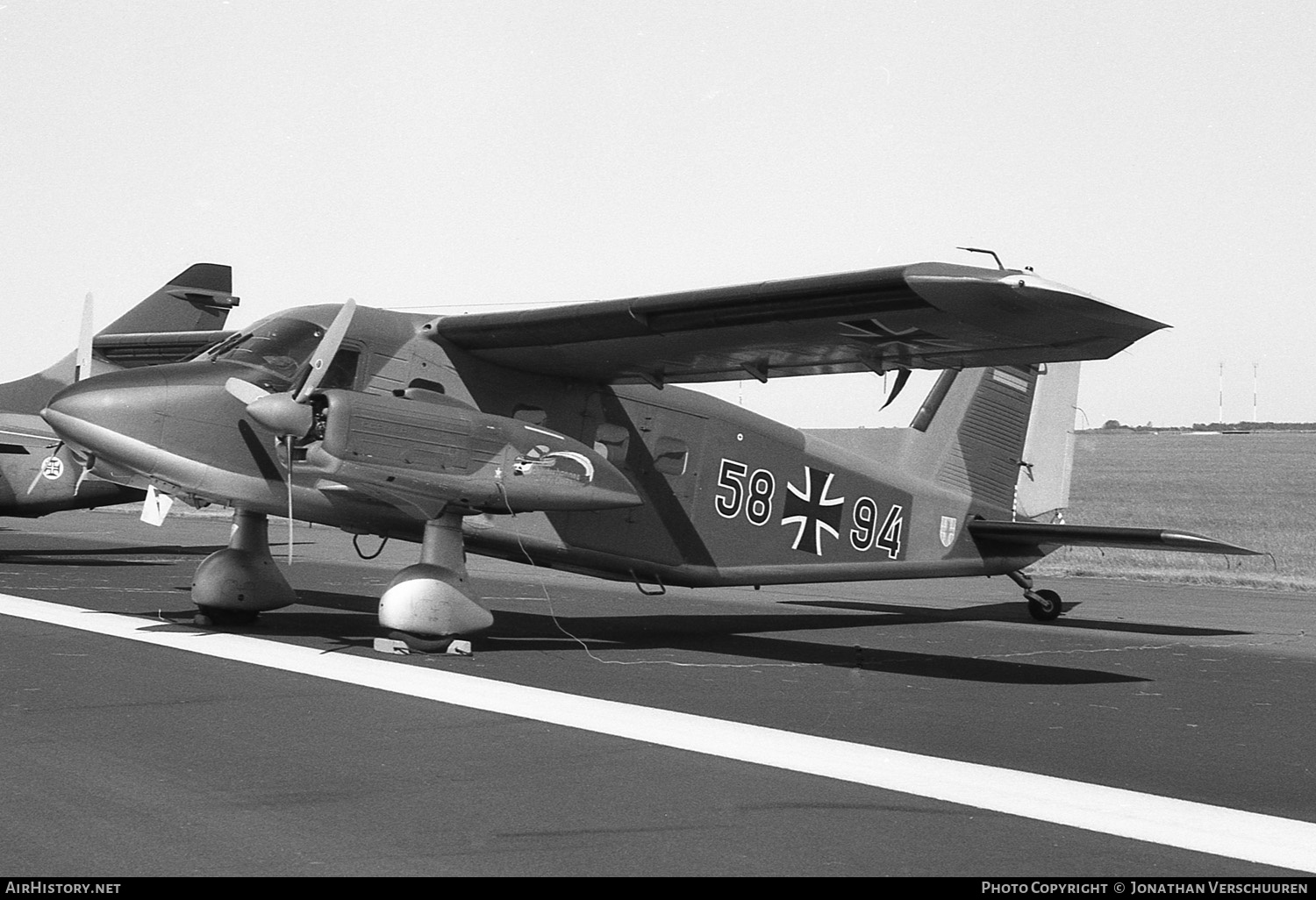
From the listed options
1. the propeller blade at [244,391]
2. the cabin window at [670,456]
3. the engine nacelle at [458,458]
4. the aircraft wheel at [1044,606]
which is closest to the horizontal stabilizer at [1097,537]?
the aircraft wheel at [1044,606]

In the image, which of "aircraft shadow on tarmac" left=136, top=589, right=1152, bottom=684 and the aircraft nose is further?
"aircraft shadow on tarmac" left=136, top=589, right=1152, bottom=684

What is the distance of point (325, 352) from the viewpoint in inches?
412

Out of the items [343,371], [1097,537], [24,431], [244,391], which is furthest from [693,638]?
[24,431]

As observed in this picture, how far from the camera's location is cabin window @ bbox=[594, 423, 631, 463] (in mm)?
12711

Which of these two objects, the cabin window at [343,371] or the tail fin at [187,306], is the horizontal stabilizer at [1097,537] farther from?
the tail fin at [187,306]

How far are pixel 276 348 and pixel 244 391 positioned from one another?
75 centimetres

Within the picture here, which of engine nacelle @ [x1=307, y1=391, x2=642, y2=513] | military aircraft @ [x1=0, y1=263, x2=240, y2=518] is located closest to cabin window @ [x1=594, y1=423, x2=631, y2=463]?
engine nacelle @ [x1=307, y1=391, x2=642, y2=513]

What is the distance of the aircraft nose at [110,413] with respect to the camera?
417 inches

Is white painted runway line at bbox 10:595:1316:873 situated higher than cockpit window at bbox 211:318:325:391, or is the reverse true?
cockpit window at bbox 211:318:325:391

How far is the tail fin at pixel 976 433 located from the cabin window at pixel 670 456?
342 cm

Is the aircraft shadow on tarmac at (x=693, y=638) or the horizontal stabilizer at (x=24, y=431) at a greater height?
the horizontal stabilizer at (x=24, y=431)

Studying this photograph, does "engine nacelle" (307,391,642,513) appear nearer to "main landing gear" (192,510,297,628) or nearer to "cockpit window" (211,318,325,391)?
"cockpit window" (211,318,325,391)

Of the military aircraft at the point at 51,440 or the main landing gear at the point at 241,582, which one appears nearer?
the main landing gear at the point at 241,582

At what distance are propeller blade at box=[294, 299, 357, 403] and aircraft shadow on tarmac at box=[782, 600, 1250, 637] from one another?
24.9ft
